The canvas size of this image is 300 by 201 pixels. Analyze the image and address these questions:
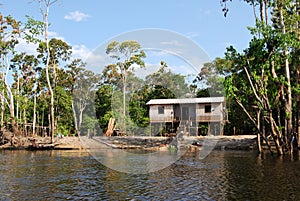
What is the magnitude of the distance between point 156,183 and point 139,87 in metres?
41.3

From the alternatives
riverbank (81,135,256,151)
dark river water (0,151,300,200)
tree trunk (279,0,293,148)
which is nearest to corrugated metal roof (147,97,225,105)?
riverbank (81,135,256,151)

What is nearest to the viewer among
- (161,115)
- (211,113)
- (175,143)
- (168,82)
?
(175,143)

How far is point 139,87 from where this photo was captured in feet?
183

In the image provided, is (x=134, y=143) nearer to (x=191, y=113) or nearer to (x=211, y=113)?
(x=191, y=113)

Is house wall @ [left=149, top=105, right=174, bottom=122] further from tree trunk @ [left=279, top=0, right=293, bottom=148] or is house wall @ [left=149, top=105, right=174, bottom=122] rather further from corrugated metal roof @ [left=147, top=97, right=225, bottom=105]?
tree trunk @ [left=279, top=0, right=293, bottom=148]

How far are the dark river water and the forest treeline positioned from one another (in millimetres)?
7997

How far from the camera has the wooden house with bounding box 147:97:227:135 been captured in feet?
139

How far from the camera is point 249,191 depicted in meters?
12.9

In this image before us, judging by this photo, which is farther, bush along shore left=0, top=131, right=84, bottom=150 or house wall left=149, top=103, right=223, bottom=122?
house wall left=149, top=103, right=223, bottom=122

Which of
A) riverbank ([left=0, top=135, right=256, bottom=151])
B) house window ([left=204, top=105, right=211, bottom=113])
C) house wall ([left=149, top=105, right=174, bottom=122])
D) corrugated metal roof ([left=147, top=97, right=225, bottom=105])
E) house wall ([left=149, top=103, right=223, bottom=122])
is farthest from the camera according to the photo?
house wall ([left=149, top=105, right=174, bottom=122])

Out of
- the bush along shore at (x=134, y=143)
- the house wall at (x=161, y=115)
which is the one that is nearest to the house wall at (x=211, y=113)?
the house wall at (x=161, y=115)

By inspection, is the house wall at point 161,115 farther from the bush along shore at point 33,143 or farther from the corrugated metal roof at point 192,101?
the bush along shore at point 33,143

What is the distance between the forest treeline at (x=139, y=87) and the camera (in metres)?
25.8

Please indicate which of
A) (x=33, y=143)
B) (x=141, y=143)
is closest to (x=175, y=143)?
(x=141, y=143)
